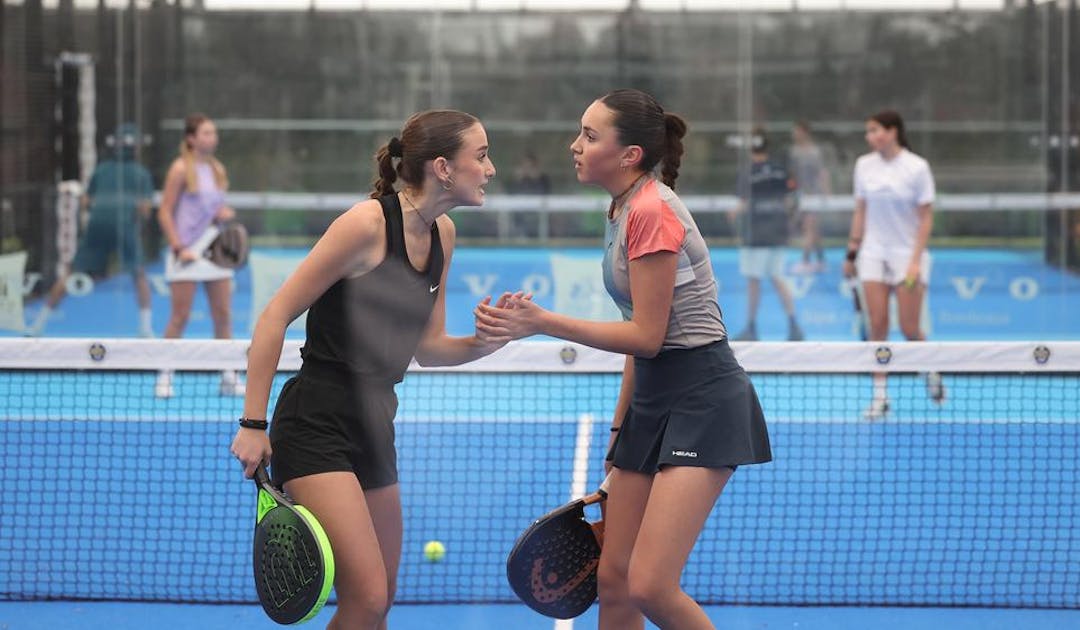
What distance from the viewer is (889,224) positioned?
9.43 metres

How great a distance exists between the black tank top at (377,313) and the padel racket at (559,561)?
0.58 meters

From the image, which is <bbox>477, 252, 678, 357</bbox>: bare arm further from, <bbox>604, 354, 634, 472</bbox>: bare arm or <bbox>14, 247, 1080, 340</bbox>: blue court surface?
<bbox>14, 247, 1080, 340</bbox>: blue court surface

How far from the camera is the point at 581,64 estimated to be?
1242 cm

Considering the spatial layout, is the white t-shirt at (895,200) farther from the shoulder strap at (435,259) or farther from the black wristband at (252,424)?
the black wristband at (252,424)

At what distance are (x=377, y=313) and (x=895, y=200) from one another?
6.09 metres

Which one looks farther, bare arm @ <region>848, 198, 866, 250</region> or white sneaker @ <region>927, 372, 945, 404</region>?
white sneaker @ <region>927, 372, 945, 404</region>

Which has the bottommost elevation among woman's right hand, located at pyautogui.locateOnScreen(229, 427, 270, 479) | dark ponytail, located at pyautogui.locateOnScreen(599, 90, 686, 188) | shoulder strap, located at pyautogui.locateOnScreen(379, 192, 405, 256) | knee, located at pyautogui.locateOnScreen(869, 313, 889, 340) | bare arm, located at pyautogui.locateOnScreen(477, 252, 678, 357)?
knee, located at pyautogui.locateOnScreen(869, 313, 889, 340)

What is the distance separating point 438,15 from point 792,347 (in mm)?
7192

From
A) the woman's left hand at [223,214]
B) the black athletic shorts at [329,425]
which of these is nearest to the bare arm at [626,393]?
the black athletic shorts at [329,425]

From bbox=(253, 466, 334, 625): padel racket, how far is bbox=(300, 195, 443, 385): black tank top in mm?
351

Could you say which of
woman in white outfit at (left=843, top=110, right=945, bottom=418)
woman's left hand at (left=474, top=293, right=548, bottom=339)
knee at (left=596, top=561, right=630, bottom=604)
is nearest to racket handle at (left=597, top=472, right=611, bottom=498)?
knee at (left=596, top=561, right=630, bottom=604)

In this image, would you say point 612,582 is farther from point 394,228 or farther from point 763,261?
point 763,261

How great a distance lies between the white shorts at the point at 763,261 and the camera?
479 inches

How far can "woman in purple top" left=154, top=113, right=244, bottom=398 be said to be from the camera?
10.0 metres
